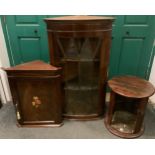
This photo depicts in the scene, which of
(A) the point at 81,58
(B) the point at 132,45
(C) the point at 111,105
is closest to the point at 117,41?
(B) the point at 132,45

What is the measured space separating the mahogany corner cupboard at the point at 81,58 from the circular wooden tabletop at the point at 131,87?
15 cm

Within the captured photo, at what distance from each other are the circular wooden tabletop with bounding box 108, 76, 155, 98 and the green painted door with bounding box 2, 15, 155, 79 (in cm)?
35

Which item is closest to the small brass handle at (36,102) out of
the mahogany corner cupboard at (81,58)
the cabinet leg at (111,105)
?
the mahogany corner cupboard at (81,58)

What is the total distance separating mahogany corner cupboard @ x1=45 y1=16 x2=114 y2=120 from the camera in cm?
132

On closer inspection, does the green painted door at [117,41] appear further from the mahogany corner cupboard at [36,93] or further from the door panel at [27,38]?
the mahogany corner cupboard at [36,93]

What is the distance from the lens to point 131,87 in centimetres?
146

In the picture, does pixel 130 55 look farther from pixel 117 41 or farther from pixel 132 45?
pixel 117 41

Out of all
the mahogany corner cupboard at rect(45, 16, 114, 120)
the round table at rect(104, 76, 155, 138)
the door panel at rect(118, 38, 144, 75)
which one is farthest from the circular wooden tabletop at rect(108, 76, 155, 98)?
the door panel at rect(118, 38, 144, 75)

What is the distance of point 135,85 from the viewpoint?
1.50m

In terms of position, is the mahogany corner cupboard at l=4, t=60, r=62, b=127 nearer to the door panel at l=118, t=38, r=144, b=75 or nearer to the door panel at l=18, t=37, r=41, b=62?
the door panel at l=18, t=37, r=41, b=62

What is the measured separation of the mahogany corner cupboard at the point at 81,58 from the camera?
1.32 m

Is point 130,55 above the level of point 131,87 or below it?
above

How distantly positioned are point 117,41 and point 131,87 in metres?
0.62
